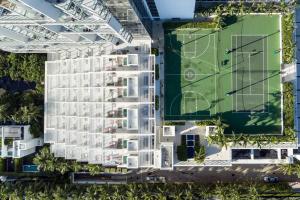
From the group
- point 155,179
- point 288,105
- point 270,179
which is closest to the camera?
point 288,105

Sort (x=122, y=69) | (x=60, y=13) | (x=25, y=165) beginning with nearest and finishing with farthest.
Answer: (x=60, y=13), (x=122, y=69), (x=25, y=165)

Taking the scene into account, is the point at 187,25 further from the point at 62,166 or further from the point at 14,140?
the point at 14,140

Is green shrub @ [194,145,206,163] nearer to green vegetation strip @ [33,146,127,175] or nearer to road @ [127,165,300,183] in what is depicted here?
road @ [127,165,300,183]

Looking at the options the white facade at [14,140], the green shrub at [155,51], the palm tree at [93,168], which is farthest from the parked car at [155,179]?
the green shrub at [155,51]

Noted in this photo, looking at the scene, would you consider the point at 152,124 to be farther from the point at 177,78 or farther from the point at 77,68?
the point at 77,68

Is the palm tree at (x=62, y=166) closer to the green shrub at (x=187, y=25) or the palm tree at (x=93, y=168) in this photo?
the palm tree at (x=93, y=168)

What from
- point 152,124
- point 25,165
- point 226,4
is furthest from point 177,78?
point 25,165

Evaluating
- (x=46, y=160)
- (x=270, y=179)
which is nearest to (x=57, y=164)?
(x=46, y=160)

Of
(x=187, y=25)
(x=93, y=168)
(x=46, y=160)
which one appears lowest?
(x=93, y=168)
